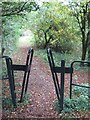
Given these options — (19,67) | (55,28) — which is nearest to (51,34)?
(55,28)

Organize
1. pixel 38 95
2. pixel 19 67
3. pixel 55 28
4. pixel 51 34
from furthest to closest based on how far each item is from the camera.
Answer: pixel 51 34 → pixel 55 28 → pixel 38 95 → pixel 19 67

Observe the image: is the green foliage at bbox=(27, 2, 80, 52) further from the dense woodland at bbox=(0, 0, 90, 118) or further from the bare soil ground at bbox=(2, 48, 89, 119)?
the bare soil ground at bbox=(2, 48, 89, 119)

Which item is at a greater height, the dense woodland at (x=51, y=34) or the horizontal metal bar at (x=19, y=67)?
the horizontal metal bar at (x=19, y=67)

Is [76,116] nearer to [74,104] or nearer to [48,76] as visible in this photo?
[74,104]

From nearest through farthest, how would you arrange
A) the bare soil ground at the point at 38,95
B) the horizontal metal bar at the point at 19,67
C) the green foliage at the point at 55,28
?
the bare soil ground at the point at 38,95 < the horizontal metal bar at the point at 19,67 < the green foliage at the point at 55,28

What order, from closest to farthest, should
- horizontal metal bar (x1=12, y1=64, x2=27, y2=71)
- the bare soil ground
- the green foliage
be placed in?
1. the bare soil ground
2. horizontal metal bar (x1=12, y1=64, x2=27, y2=71)
3. the green foliage

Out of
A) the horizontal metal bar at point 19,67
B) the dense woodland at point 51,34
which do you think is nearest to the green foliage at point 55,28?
the dense woodland at point 51,34

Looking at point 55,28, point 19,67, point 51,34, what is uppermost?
point 19,67

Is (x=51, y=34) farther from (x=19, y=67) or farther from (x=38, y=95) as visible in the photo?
(x=19, y=67)

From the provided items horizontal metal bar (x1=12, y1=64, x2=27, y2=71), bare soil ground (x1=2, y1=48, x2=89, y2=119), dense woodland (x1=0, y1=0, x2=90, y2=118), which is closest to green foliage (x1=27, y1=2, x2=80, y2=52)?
dense woodland (x1=0, y1=0, x2=90, y2=118)

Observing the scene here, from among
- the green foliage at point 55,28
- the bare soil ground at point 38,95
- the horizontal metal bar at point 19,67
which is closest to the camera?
the bare soil ground at point 38,95

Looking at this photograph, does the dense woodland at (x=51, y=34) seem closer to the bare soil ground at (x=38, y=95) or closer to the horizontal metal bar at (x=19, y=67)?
the bare soil ground at (x=38, y=95)

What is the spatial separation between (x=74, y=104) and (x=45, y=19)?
4.61 meters

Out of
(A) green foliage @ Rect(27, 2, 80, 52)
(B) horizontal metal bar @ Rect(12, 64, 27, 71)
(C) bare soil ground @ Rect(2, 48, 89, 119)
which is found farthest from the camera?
(A) green foliage @ Rect(27, 2, 80, 52)
